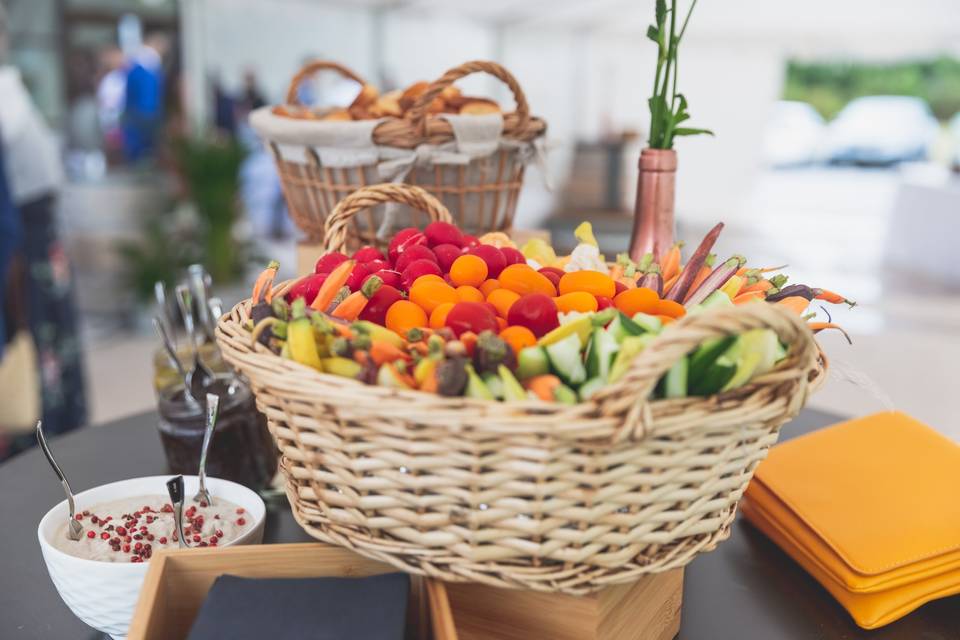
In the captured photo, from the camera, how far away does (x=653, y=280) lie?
0.86m

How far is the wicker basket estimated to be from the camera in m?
1.20

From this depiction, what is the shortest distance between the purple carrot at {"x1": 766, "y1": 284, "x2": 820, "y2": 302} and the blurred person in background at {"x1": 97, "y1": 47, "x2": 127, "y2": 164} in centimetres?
439

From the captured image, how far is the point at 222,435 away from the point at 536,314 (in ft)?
1.49

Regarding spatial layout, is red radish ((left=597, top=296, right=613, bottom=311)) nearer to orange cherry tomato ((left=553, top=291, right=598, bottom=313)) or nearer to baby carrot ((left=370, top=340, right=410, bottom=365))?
orange cherry tomato ((left=553, top=291, right=598, bottom=313))

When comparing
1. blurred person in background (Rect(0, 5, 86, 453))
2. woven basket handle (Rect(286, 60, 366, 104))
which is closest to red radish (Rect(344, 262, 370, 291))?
woven basket handle (Rect(286, 60, 366, 104))

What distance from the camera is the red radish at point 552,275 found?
852 millimetres

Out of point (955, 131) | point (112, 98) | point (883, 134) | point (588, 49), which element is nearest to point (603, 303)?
point (112, 98)

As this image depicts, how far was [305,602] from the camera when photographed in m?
0.62

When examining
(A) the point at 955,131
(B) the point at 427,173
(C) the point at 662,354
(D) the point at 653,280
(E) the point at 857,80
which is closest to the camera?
(C) the point at 662,354

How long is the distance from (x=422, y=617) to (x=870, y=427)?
628 mm

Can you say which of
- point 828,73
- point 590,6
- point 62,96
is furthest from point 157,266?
point 828,73

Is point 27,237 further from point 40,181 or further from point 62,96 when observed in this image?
point 62,96

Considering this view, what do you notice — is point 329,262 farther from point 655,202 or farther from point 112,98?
point 112,98

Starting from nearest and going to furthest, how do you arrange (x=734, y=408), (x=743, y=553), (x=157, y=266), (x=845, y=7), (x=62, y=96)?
(x=734, y=408)
(x=743, y=553)
(x=157, y=266)
(x=62, y=96)
(x=845, y=7)
